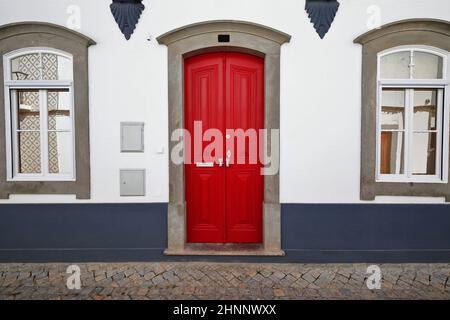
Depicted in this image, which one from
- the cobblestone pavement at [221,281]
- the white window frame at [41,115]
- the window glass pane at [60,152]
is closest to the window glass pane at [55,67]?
the white window frame at [41,115]

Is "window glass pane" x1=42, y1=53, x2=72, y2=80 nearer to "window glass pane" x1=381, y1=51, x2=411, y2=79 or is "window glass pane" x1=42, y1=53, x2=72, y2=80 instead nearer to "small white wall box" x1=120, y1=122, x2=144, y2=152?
"small white wall box" x1=120, y1=122, x2=144, y2=152

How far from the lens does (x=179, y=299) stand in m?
3.39

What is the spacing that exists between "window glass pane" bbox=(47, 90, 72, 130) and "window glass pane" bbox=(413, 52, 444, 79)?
5.28m

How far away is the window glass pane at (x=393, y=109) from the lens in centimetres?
420

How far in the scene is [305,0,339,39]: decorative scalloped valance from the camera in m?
4.00

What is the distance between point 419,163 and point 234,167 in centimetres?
285

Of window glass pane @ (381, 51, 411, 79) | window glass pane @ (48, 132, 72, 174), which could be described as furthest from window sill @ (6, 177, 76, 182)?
window glass pane @ (381, 51, 411, 79)

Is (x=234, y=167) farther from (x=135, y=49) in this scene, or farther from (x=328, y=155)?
(x=135, y=49)

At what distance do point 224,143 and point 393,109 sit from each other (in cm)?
263

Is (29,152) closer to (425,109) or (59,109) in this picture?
(59,109)

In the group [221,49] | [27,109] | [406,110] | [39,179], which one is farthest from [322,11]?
[39,179]

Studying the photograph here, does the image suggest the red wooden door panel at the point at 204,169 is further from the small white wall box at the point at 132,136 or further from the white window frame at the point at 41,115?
the white window frame at the point at 41,115
